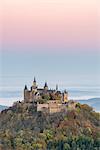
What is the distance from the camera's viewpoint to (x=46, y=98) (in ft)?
40.4

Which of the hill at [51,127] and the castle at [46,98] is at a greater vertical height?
the castle at [46,98]

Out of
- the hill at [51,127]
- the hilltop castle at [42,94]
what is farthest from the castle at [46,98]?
the hill at [51,127]

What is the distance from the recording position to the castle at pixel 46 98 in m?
12.1

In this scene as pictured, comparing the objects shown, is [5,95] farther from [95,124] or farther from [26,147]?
[95,124]

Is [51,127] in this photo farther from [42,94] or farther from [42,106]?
[42,94]

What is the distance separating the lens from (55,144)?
11.5 meters

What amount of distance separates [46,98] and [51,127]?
0.53m

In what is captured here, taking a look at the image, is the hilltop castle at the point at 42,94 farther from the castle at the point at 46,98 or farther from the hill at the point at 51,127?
the hill at the point at 51,127

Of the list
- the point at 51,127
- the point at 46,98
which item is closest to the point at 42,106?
the point at 46,98

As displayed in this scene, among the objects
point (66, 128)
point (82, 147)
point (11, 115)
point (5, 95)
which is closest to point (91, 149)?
point (82, 147)

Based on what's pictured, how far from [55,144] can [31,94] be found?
47.6 inches

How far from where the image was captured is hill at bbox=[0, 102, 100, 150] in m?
11.2

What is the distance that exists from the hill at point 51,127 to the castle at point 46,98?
104 mm

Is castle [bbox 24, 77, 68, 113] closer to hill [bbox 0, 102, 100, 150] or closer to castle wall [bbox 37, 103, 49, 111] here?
castle wall [bbox 37, 103, 49, 111]
